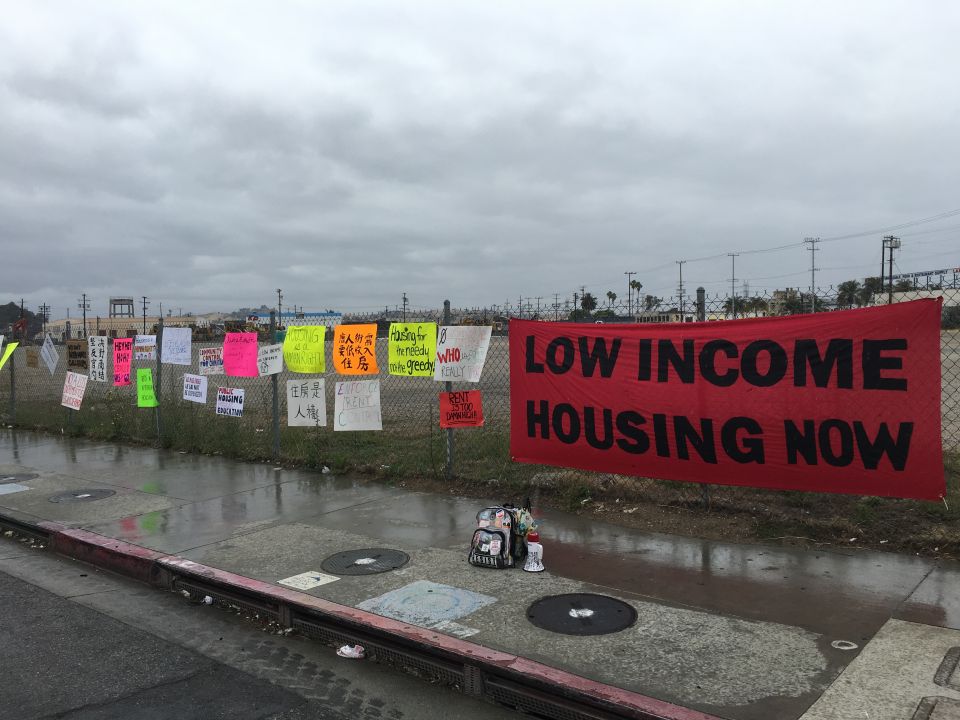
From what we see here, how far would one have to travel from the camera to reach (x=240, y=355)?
1023 cm

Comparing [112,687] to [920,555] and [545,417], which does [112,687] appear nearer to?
[545,417]

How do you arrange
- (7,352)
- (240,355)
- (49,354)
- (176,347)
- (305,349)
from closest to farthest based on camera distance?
(305,349) → (240,355) → (176,347) → (49,354) → (7,352)

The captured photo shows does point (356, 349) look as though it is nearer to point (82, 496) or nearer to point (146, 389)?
point (82, 496)

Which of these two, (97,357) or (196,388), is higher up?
(97,357)

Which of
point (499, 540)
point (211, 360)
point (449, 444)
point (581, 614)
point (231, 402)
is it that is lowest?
point (581, 614)

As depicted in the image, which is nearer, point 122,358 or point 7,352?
point 122,358

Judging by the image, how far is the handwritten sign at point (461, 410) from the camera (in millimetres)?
7758

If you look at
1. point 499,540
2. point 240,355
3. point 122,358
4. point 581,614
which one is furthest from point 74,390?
point 581,614

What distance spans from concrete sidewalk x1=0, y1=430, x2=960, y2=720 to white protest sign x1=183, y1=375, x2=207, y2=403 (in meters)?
2.77

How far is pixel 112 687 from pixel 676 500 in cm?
489

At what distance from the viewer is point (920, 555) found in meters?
5.34

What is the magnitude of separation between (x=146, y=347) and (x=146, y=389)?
0.79 m

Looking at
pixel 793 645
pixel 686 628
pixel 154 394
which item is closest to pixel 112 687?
pixel 686 628

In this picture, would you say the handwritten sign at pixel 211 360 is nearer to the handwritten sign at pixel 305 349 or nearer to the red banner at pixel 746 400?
the handwritten sign at pixel 305 349
